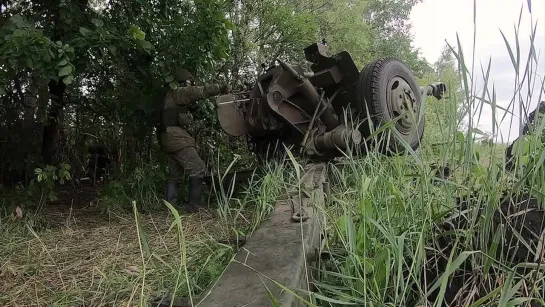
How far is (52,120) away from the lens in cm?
575

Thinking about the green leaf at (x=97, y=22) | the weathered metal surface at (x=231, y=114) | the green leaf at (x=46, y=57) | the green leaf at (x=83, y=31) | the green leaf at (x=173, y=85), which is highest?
the green leaf at (x=97, y=22)

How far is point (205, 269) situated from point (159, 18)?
4.12 metres

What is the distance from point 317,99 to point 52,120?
3095 millimetres

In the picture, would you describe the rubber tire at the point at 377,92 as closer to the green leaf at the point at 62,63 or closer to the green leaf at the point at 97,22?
the green leaf at the point at 97,22

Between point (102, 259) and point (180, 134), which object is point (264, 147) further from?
point (102, 259)

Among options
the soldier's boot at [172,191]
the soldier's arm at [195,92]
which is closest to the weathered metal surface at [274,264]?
the soldier's arm at [195,92]

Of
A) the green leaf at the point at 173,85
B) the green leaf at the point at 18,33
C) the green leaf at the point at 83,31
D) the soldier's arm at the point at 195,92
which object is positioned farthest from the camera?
the soldier's arm at the point at 195,92

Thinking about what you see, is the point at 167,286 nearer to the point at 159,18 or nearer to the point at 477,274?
the point at 477,274

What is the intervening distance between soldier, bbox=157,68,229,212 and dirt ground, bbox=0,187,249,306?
2.18ft

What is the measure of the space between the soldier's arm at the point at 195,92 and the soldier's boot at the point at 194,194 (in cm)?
84

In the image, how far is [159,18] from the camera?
5.69 meters

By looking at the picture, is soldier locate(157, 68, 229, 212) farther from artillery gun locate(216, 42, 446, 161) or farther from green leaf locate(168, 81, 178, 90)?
artillery gun locate(216, 42, 446, 161)

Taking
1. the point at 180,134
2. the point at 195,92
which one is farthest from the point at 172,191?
the point at 195,92

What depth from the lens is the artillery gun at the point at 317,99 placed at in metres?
4.62
